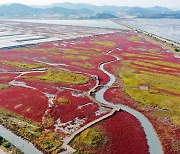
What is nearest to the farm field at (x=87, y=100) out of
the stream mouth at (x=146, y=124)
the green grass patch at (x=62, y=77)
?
the green grass patch at (x=62, y=77)

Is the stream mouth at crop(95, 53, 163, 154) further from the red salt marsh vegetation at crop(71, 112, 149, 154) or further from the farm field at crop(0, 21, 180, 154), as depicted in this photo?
the red salt marsh vegetation at crop(71, 112, 149, 154)

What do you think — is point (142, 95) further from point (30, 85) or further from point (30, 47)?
point (30, 47)

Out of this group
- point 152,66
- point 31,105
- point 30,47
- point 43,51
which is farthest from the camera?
point 30,47

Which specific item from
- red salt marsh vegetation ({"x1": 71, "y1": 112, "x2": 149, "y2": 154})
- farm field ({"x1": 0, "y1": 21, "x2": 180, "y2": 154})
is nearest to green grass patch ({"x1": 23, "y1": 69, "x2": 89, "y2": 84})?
farm field ({"x1": 0, "y1": 21, "x2": 180, "y2": 154})

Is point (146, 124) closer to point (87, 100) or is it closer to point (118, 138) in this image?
point (118, 138)

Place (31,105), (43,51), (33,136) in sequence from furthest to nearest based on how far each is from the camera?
(43,51) < (31,105) < (33,136)

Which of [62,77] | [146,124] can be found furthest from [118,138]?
[62,77]

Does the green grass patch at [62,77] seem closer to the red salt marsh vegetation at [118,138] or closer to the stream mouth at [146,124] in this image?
the stream mouth at [146,124]

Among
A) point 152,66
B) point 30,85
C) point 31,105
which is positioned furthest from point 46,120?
point 152,66
